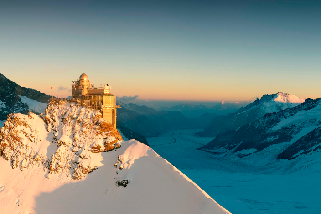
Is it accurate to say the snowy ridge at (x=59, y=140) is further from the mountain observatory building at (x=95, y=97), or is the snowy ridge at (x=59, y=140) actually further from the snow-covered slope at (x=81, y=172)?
the mountain observatory building at (x=95, y=97)

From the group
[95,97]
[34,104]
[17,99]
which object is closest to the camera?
[95,97]

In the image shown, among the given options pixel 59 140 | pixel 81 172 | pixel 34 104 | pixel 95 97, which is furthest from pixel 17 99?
pixel 81 172

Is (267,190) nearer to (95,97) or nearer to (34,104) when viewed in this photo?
(95,97)

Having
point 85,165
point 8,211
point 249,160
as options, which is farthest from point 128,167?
point 249,160

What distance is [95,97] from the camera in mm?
58500

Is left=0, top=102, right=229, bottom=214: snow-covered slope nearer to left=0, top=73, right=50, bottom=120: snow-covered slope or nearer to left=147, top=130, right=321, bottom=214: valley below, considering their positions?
left=147, top=130, right=321, bottom=214: valley below

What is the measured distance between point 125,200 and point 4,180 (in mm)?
24308

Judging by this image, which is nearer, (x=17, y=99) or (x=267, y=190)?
(x=267, y=190)

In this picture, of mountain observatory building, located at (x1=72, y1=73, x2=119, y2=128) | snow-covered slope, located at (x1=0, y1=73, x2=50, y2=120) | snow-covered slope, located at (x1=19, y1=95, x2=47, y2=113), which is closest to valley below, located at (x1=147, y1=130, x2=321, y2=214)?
mountain observatory building, located at (x1=72, y1=73, x2=119, y2=128)

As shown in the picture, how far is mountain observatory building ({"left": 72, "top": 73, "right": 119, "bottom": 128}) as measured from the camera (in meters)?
58.0

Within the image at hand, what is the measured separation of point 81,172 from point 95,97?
21.1 m

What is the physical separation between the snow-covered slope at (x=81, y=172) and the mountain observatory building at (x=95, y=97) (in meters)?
6.12

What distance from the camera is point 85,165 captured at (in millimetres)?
44844

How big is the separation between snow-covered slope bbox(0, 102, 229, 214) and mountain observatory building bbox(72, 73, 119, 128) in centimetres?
612
